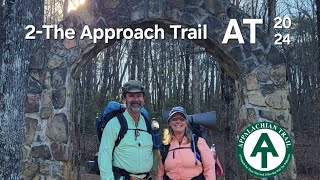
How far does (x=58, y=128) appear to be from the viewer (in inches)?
223

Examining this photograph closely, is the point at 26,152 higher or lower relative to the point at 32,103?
lower

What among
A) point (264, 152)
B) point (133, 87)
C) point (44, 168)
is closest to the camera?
point (133, 87)

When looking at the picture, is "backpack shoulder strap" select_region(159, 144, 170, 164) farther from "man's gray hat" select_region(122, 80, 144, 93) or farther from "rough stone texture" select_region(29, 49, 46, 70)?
"rough stone texture" select_region(29, 49, 46, 70)

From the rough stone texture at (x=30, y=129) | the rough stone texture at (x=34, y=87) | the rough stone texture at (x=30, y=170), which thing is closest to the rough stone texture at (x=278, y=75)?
the rough stone texture at (x=34, y=87)

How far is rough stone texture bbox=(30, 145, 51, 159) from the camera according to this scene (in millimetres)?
5590

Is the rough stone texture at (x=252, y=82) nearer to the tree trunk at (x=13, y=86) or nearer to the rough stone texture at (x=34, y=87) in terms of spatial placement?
the rough stone texture at (x=34, y=87)

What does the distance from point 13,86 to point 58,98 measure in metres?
0.68

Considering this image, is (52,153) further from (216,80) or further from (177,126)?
(216,80)

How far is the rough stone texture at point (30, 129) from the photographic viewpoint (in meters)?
5.67

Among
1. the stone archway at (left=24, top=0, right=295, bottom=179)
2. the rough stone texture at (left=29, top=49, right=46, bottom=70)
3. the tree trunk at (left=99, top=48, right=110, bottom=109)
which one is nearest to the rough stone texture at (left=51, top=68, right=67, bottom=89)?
the stone archway at (left=24, top=0, right=295, bottom=179)

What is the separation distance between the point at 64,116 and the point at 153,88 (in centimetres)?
1797

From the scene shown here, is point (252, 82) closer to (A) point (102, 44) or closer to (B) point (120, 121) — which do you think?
(A) point (102, 44)

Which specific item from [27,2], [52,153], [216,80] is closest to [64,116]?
[52,153]

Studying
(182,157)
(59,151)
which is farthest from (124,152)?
(59,151)
